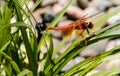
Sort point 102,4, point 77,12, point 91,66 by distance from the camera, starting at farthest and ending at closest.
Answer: point 102,4
point 77,12
point 91,66

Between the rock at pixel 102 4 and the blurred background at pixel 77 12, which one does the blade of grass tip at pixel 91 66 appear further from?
the rock at pixel 102 4

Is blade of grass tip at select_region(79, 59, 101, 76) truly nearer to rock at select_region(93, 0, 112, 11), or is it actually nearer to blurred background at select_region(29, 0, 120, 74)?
blurred background at select_region(29, 0, 120, 74)

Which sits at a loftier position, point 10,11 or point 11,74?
point 10,11

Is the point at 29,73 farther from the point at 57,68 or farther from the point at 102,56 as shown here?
the point at 102,56

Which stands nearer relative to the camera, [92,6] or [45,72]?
[45,72]

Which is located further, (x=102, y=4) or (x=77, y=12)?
(x=102, y=4)

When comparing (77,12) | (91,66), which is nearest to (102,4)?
(77,12)

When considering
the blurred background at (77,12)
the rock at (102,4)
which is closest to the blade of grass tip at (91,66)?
the blurred background at (77,12)

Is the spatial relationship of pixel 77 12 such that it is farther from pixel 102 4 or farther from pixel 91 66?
pixel 91 66

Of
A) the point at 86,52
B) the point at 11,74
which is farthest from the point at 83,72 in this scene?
the point at 86,52

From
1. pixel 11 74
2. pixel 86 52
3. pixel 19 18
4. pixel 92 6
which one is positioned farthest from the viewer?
pixel 92 6

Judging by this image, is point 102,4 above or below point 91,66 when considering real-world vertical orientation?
below
